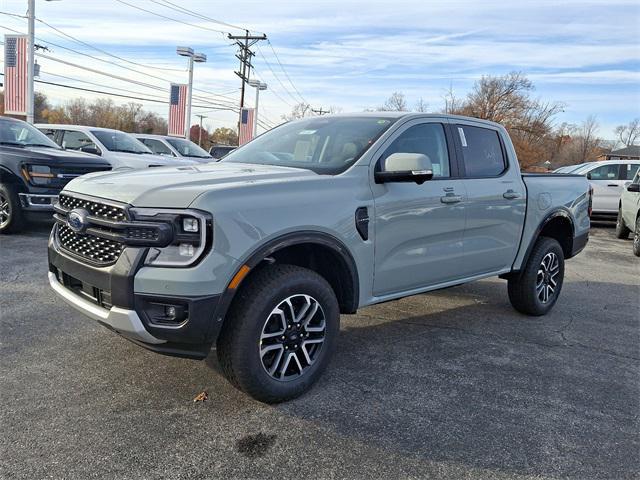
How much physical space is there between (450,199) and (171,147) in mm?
12100

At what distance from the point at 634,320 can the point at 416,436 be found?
12.8 feet

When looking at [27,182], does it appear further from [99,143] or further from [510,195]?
[510,195]

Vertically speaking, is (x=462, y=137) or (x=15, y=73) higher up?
(x=15, y=73)

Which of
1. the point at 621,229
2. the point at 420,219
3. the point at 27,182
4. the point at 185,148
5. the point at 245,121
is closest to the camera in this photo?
the point at 420,219

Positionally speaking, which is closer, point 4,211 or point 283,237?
point 283,237

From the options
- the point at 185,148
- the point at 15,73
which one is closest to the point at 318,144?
the point at 185,148

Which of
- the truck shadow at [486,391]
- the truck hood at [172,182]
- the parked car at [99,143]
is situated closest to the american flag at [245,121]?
the parked car at [99,143]

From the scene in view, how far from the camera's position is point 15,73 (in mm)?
17484

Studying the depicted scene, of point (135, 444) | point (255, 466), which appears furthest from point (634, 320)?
point (135, 444)

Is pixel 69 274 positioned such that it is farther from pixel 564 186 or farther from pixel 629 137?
pixel 629 137

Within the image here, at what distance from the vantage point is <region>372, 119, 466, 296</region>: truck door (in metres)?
3.74

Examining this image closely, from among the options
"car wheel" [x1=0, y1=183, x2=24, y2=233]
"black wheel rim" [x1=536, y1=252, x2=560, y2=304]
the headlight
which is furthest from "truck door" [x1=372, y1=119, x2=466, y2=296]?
"car wheel" [x1=0, y1=183, x2=24, y2=233]

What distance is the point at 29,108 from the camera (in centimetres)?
1766

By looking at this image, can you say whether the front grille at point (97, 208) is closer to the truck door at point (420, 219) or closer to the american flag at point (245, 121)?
the truck door at point (420, 219)
